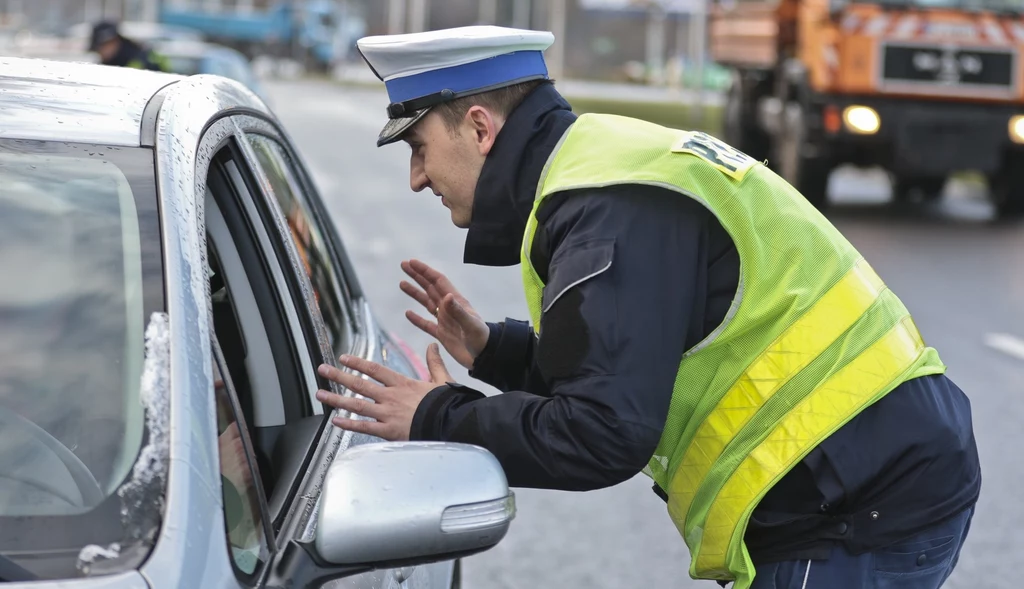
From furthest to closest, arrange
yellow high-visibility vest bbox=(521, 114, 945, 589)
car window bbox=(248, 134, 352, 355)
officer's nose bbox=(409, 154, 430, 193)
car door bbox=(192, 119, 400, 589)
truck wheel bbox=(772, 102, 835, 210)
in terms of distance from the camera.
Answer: truck wheel bbox=(772, 102, 835, 210) < car window bbox=(248, 134, 352, 355) < car door bbox=(192, 119, 400, 589) < officer's nose bbox=(409, 154, 430, 193) < yellow high-visibility vest bbox=(521, 114, 945, 589)

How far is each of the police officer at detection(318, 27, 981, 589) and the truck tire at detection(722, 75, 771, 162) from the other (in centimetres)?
1642

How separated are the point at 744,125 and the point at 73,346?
57.3ft

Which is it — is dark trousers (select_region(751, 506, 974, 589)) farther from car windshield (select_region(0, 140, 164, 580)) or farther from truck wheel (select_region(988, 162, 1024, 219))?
truck wheel (select_region(988, 162, 1024, 219))

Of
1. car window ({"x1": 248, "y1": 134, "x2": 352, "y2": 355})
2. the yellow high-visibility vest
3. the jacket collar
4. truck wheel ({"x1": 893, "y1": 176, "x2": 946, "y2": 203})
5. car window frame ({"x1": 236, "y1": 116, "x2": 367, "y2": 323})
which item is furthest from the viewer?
truck wheel ({"x1": 893, "y1": 176, "x2": 946, "y2": 203})

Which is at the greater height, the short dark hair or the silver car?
the short dark hair

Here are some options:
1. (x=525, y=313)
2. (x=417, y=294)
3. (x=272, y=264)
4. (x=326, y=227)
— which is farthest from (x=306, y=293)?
(x=525, y=313)

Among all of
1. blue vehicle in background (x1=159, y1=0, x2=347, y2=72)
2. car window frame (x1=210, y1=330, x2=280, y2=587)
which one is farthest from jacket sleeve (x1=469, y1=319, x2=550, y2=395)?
blue vehicle in background (x1=159, y1=0, x2=347, y2=72)

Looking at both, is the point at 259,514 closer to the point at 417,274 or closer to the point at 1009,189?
the point at 417,274

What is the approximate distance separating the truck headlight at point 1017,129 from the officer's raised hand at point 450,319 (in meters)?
12.3

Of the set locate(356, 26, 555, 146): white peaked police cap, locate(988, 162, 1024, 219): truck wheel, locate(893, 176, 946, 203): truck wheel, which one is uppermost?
locate(356, 26, 555, 146): white peaked police cap

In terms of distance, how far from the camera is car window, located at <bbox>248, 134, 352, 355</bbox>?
2.93 m

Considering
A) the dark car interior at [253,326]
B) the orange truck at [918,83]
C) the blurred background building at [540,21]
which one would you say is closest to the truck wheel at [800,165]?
the orange truck at [918,83]

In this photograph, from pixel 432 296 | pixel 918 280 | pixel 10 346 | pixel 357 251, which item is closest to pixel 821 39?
pixel 918 280

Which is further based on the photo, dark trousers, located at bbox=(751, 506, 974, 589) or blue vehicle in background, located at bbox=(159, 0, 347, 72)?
blue vehicle in background, located at bbox=(159, 0, 347, 72)
